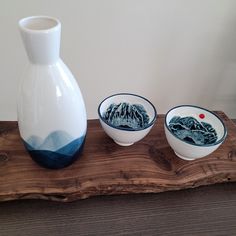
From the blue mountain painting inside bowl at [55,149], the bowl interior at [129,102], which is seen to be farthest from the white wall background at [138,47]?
the blue mountain painting inside bowl at [55,149]

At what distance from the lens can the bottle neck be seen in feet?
1.11

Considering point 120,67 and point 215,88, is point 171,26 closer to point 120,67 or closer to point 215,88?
point 120,67

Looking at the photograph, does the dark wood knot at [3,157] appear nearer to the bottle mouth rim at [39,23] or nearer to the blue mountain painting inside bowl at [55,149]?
the blue mountain painting inside bowl at [55,149]

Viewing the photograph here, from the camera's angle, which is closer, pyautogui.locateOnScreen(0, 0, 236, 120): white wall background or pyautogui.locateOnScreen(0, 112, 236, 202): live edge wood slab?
pyautogui.locateOnScreen(0, 112, 236, 202): live edge wood slab

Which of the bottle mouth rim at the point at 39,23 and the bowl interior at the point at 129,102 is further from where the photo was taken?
the bowl interior at the point at 129,102

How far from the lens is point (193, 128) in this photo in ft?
1.76

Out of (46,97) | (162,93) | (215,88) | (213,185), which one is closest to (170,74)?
(162,93)

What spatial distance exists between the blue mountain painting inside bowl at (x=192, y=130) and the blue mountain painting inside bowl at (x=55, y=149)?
0.65ft

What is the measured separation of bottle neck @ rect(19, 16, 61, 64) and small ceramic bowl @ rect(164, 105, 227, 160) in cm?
25

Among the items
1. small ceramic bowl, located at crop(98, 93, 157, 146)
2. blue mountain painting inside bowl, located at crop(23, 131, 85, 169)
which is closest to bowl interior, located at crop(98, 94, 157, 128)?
small ceramic bowl, located at crop(98, 93, 157, 146)

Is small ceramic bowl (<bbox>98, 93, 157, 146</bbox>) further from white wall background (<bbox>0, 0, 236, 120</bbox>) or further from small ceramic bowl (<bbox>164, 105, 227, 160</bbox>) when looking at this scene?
white wall background (<bbox>0, 0, 236, 120</bbox>)

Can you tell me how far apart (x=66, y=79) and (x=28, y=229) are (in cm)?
25

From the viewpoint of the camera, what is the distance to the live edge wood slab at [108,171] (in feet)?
1.45

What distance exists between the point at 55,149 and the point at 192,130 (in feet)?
0.92
